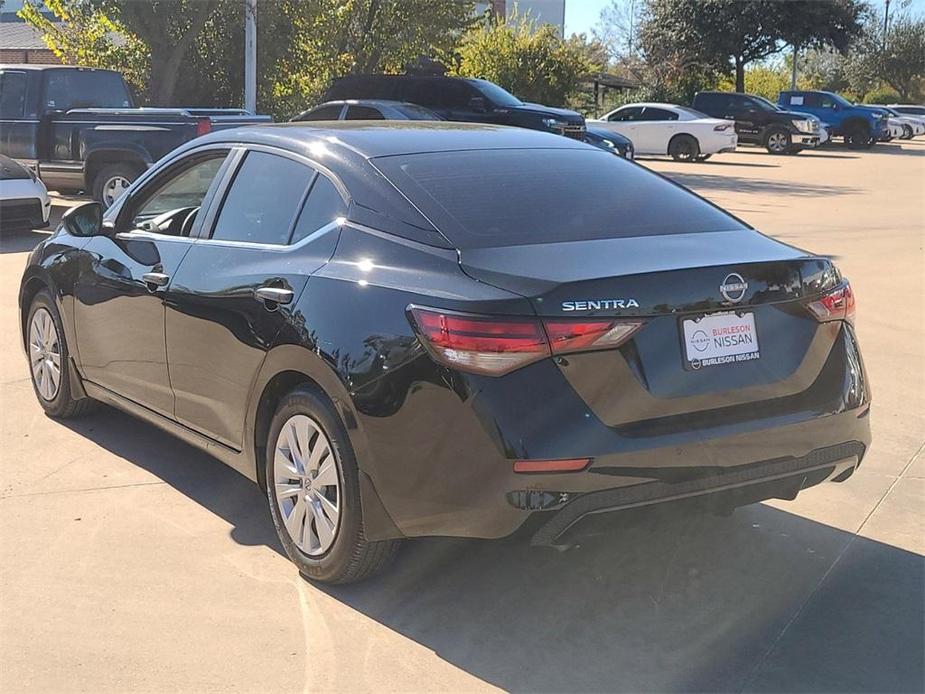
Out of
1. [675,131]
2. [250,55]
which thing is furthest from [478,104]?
[675,131]

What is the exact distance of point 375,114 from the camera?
17719mm

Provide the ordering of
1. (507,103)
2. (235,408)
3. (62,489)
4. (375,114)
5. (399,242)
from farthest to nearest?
(507,103) → (375,114) → (62,489) → (235,408) → (399,242)

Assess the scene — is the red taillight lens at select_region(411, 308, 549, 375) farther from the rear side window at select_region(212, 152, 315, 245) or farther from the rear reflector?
the rear side window at select_region(212, 152, 315, 245)

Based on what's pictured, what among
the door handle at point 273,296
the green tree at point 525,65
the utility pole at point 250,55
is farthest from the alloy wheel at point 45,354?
the green tree at point 525,65

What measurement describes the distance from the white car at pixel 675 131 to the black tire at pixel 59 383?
23.9 m

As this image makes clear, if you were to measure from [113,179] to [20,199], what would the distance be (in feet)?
4.29

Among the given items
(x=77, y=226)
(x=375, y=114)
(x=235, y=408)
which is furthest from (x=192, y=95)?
(x=235, y=408)

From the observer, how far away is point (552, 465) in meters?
3.34

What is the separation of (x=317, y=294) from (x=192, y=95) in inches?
819

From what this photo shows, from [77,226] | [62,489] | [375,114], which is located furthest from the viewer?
[375,114]

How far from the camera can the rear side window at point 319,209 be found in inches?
162

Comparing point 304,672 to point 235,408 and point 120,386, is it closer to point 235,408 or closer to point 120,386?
point 235,408

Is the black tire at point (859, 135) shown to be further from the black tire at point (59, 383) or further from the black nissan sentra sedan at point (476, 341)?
the black tire at point (59, 383)

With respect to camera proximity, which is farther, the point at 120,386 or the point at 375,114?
the point at 375,114
